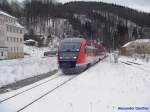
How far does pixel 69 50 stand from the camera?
26.4 metres

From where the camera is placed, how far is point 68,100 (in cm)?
1262

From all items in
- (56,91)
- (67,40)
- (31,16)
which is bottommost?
(56,91)

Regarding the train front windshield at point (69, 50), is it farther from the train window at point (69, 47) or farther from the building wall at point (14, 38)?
the building wall at point (14, 38)

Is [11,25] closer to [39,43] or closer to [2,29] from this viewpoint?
[2,29]

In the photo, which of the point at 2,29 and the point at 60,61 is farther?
the point at 2,29

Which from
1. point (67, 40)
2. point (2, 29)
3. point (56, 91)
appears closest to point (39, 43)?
point (2, 29)

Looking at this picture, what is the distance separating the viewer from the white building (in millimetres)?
67688

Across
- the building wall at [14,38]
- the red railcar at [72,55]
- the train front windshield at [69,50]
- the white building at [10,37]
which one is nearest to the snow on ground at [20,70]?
the red railcar at [72,55]

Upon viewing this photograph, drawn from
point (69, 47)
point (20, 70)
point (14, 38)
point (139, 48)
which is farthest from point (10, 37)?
point (69, 47)

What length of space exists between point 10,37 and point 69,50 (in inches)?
2054

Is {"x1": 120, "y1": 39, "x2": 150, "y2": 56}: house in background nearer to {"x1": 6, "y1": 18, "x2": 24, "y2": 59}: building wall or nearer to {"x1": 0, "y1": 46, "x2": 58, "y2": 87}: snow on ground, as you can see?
{"x1": 0, "y1": 46, "x2": 58, "y2": 87}: snow on ground

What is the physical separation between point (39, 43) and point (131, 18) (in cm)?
9823

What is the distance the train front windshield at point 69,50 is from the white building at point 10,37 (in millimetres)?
38488

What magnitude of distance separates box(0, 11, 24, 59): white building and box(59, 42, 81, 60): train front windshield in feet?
126
